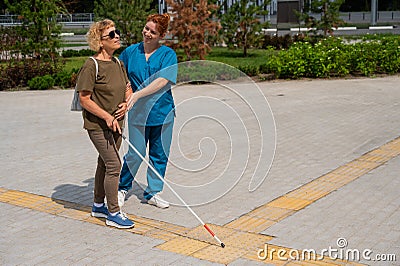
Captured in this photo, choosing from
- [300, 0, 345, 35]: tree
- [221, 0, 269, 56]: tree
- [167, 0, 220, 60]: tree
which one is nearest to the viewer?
[167, 0, 220, 60]: tree

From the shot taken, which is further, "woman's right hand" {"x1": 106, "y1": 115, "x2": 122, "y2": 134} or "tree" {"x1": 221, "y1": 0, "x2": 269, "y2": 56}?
"tree" {"x1": 221, "y1": 0, "x2": 269, "y2": 56}

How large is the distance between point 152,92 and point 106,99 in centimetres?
43

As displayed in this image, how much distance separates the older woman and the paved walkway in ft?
1.33

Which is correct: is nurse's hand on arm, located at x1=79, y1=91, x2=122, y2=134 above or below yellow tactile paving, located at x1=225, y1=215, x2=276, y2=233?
above

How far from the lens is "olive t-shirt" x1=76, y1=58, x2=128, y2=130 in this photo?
5215 mm

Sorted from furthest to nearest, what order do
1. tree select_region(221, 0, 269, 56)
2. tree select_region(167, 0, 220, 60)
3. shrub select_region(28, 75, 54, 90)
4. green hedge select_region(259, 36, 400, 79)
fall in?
tree select_region(221, 0, 269, 56) < tree select_region(167, 0, 220, 60) < green hedge select_region(259, 36, 400, 79) < shrub select_region(28, 75, 54, 90)

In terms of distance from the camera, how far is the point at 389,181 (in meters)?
6.77

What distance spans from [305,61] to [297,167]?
8746mm

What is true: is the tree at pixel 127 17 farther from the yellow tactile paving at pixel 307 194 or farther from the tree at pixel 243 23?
the yellow tactile paving at pixel 307 194

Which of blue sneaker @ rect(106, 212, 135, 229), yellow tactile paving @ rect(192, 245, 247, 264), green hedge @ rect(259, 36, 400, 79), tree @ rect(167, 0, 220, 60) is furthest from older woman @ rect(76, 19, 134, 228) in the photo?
tree @ rect(167, 0, 220, 60)

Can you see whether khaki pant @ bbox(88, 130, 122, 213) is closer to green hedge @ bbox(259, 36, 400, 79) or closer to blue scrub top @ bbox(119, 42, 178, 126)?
blue scrub top @ bbox(119, 42, 178, 126)

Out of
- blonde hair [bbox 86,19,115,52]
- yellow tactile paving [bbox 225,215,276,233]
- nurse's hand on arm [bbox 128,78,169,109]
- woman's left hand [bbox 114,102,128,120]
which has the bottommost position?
yellow tactile paving [bbox 225,215,276,233]

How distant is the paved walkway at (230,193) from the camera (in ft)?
16.2

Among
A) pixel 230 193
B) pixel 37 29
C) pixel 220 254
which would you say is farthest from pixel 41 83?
pixel 220 254
